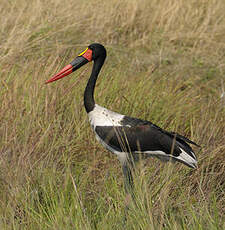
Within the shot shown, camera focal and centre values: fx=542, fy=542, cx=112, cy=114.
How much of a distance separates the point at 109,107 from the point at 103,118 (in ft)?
2.33

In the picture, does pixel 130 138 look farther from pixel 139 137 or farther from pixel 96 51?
pixel 96 51

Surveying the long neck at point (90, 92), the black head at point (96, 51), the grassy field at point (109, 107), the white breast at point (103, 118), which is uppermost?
the black head at point (96, 51)

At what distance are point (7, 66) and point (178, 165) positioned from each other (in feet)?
5.98

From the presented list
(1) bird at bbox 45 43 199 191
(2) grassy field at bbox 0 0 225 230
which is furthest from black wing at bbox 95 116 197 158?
(2) grassy field at bbox 0 0 225 230

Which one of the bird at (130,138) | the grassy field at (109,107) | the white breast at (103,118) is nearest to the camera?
the grassy field at (109,107)

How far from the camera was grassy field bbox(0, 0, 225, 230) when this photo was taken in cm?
277

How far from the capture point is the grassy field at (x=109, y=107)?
2.77 metres

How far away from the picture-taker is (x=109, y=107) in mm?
4180

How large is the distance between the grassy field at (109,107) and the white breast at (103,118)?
0.64 ft

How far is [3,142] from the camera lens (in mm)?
3424

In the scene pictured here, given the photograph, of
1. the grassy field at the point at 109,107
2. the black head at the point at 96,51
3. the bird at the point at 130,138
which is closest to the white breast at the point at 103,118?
the bird at the point at 130,138

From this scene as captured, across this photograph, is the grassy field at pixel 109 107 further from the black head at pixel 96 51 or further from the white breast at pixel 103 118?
the black head at pixel 96 51

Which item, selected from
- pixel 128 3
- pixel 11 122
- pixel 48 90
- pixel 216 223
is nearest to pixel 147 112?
pixel 48 90

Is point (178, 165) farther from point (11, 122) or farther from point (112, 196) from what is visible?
point (11, 122)
